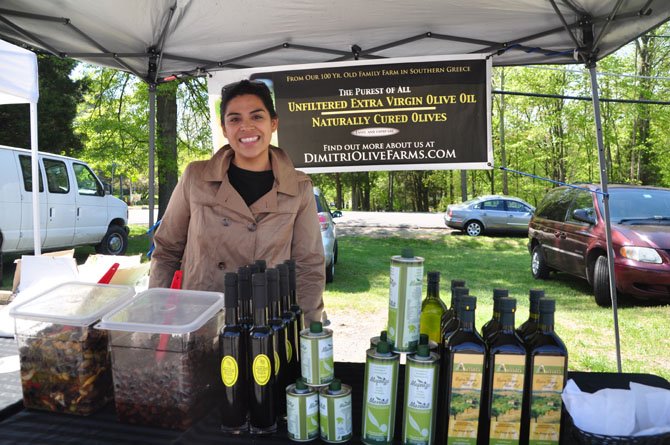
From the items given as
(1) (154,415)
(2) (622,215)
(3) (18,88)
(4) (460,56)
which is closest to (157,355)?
(1) (154,415)

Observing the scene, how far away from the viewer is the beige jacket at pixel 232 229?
2.01 metres

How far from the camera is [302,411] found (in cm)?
115

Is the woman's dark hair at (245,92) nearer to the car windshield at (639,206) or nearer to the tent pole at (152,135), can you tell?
the tent pole at (152,135)

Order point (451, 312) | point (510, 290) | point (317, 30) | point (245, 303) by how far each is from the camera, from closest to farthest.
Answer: point (245, 303)
point (451, 312)
point (317, 30)
point (510, 290)

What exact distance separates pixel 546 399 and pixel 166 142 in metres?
10.4

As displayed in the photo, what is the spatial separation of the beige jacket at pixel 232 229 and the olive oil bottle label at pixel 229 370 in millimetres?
790

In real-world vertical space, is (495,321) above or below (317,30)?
below

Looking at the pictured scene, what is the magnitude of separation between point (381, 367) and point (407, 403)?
111 millimetres

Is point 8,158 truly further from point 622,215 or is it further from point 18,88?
point 622,215

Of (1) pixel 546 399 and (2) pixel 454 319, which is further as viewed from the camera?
(2) pixel 454 319

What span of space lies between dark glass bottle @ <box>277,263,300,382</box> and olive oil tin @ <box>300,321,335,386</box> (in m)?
0.09

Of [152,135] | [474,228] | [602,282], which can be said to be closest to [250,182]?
[152,135]

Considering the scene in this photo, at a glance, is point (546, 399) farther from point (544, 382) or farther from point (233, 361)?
point (233, 361)

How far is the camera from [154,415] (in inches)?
49.7
